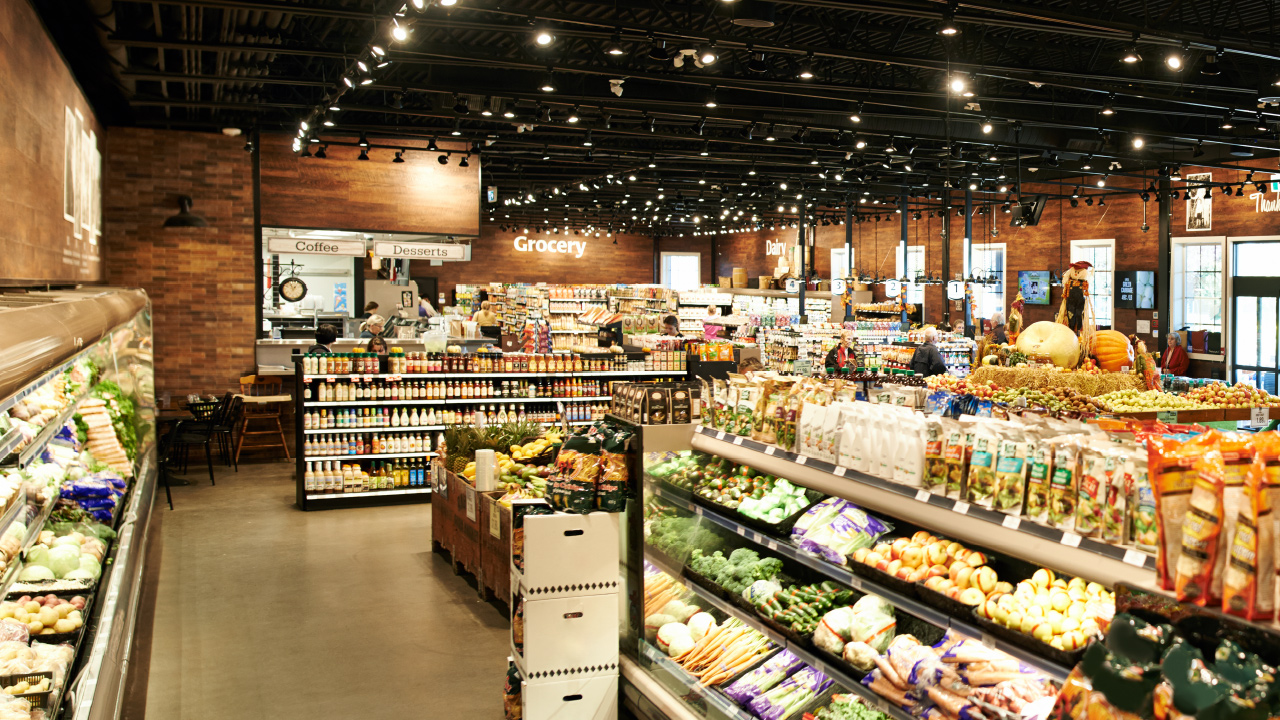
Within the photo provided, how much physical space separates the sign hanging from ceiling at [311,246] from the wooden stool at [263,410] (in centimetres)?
163

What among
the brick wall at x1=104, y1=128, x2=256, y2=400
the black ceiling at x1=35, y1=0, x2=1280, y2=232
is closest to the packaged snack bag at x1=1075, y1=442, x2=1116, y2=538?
the black ceiling at x1=35, y1=0, x2=1280, y2=232

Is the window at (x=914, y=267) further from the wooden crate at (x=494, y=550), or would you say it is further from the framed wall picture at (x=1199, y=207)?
the wooden crate at (x=494, y=550)

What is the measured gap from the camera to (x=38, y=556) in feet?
12.2

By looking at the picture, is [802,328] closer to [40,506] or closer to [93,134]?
[93,134]

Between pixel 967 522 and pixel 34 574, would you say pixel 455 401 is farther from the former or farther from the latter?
pixel 967 522

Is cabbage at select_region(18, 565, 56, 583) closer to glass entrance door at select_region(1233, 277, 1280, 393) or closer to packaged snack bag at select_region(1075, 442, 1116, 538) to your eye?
packaged snack bag at select_region(1075, 442, 1116, 538)

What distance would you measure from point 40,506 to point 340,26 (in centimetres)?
755

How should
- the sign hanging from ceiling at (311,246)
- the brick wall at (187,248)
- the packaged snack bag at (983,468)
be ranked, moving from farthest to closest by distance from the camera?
the sign hanging from ceiling at (311,246), the brick wall at (187,248), the packaged snack bag at (983,468)

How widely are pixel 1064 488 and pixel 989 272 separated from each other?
21.5 m

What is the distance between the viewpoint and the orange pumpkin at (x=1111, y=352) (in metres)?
6.41

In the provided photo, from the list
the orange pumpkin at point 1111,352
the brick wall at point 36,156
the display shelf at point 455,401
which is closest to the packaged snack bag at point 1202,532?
the brick wall at point 36,156

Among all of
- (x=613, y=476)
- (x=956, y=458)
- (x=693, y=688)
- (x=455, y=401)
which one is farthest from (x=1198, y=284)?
(x=956, y=458)

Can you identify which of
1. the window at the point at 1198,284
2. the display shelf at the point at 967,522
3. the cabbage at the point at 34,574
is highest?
the window at the point at 1198,284

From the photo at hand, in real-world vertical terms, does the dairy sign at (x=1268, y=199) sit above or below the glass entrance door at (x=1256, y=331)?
above
